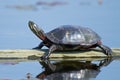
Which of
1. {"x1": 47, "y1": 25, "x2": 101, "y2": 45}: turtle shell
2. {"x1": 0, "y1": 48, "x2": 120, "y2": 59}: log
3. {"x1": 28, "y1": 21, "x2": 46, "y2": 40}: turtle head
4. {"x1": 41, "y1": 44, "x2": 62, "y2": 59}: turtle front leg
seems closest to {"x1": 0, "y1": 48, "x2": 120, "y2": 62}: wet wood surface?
{"x1": 0, "y1": 48, "x2": 120, "y2": 59}: log

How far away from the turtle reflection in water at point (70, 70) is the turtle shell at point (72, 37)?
101 cm

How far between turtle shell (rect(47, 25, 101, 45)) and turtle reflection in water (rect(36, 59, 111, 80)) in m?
1.01

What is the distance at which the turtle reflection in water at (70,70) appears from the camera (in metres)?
15.7

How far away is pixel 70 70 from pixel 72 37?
9.93ft

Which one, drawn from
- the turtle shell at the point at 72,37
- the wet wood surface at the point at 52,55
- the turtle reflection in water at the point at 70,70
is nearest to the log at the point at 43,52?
the wet wood surface at the point at 52,55

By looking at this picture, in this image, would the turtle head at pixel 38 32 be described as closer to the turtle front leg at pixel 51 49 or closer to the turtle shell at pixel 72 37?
the turtle shell at pixel 72 37

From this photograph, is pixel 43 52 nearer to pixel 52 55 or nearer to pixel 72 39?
pixel 52 55

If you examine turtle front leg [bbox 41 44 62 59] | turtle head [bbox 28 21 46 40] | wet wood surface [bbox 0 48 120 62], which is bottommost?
wet wood surface [bbox 0 48 120 62]

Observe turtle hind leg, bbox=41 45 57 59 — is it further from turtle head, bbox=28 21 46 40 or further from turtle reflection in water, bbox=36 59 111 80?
turtle head, bbox=28 21 46 40

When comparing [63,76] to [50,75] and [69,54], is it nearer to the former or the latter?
[50,75]

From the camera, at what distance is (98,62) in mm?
18891

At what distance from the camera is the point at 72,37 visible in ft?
65.3

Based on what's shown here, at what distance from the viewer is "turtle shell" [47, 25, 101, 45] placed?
1981 cm

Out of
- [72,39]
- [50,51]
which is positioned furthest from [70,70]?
[72,39]
